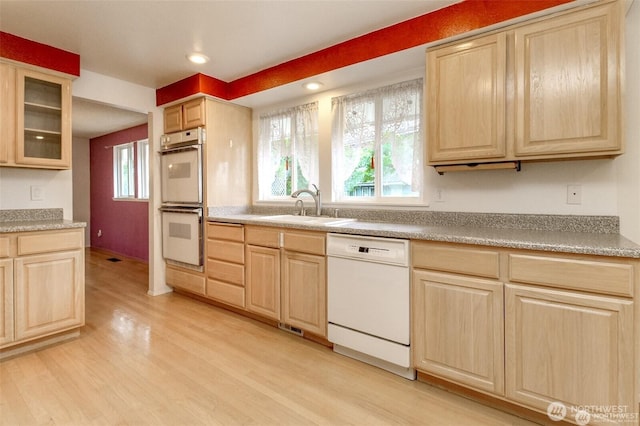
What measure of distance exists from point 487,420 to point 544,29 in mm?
2063

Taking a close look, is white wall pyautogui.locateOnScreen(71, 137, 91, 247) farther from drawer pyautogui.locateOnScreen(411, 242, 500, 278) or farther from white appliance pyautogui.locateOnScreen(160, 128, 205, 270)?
drawer pyautogui.locateOnScreen(411, 242, 500, 278)

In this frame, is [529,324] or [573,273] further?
[529,324]

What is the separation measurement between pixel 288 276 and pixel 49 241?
5.75ft

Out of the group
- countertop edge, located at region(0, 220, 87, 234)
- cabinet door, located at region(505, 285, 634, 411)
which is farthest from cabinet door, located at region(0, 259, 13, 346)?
cabinet door, located at region(505, 285, 634, 411)

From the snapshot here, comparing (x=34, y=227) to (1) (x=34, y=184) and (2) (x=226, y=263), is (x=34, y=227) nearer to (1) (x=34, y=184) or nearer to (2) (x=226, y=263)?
(1) (x=34, y=184)

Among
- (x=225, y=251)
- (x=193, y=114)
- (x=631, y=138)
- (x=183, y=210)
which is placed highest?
(x=193, y=114)

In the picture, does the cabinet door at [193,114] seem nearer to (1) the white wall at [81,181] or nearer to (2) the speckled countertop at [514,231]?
(2) the speckled countertop at [514,231]

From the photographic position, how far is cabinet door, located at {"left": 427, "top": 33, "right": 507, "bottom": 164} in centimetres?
191

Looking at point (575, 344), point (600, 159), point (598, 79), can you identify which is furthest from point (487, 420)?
point (598, 79)

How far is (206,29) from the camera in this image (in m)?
2.37

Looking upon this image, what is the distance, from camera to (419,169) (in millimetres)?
2596

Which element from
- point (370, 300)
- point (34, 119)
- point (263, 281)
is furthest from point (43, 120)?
point (370, 300)

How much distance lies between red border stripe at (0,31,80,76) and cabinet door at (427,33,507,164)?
2.86 m

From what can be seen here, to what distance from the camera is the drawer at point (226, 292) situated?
3.00m
